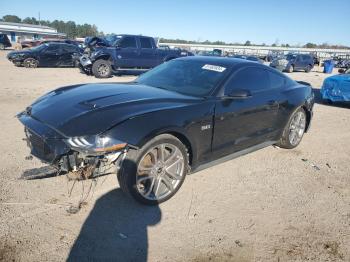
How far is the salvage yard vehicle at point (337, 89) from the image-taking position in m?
10.2

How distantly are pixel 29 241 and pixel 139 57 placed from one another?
44.3ft

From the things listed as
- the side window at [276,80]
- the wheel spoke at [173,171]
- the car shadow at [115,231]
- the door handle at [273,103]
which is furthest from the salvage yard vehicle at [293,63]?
the car shadow at [115,231]

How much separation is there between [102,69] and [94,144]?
41.0 feet

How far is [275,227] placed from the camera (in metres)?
3.39

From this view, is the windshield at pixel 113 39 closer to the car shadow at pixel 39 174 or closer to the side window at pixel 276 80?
the side window at pixel 276 80

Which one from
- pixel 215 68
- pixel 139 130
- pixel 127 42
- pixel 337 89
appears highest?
pixel 127 42

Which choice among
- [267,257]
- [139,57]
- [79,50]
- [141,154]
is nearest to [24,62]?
[79,50]

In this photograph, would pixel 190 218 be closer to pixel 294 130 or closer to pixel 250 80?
pixel 250 80

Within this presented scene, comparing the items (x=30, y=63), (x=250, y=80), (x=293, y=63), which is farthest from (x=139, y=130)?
(x=293, y=63)

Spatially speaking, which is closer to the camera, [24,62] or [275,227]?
[275,227]

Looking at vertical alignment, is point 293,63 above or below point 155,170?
above

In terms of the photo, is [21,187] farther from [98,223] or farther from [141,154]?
[141,154]

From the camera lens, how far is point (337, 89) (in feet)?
34.5

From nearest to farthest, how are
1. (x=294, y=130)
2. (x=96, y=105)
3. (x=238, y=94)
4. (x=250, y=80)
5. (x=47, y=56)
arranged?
1. (x=96, y=105)
2. (x=238, y=94)
3. (x=250, y=80)
4. (x=294, y=130)
5. (x=47, y=56)
